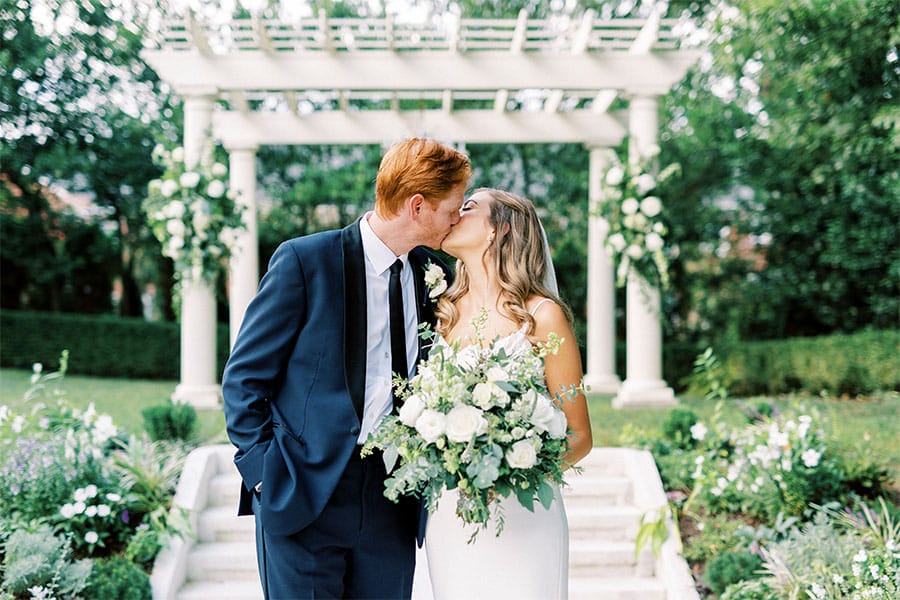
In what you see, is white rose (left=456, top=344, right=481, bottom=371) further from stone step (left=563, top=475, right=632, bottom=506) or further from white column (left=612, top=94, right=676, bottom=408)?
white column (left=612, top=94, right=676, bottom=408)

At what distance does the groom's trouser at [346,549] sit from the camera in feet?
8.98

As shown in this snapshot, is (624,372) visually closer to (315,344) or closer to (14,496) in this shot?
(14,496)

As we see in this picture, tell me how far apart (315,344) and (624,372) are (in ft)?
46.4

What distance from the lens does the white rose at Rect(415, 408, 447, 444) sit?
245cm

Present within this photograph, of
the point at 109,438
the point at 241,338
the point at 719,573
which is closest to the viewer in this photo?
the point at 241,338

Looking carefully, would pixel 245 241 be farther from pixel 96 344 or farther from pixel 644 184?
pixel 96 344

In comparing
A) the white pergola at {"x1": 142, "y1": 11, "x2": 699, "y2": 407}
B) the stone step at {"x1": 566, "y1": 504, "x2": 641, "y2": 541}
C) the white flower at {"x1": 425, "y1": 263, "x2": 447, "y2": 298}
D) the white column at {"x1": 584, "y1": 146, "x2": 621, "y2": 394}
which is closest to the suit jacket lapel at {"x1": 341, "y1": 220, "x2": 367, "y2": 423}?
the white flower at {"x1": 425, "y1": 263, "x2": 447, "y2": 298}

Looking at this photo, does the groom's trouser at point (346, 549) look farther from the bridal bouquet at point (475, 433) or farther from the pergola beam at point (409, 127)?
the pergola beam at point (409, 127)

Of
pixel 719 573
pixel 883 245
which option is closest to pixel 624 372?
pixel 883 245

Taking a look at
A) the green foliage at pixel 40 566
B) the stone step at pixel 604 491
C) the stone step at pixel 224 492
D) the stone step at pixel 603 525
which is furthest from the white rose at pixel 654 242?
the green foliage at pixel 40 566

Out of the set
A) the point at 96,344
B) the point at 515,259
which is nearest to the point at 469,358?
the point at 515,259

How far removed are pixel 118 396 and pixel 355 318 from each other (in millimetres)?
10660

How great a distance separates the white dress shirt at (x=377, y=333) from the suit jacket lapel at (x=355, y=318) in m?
0.04

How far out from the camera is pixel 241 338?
2787 millimetres
